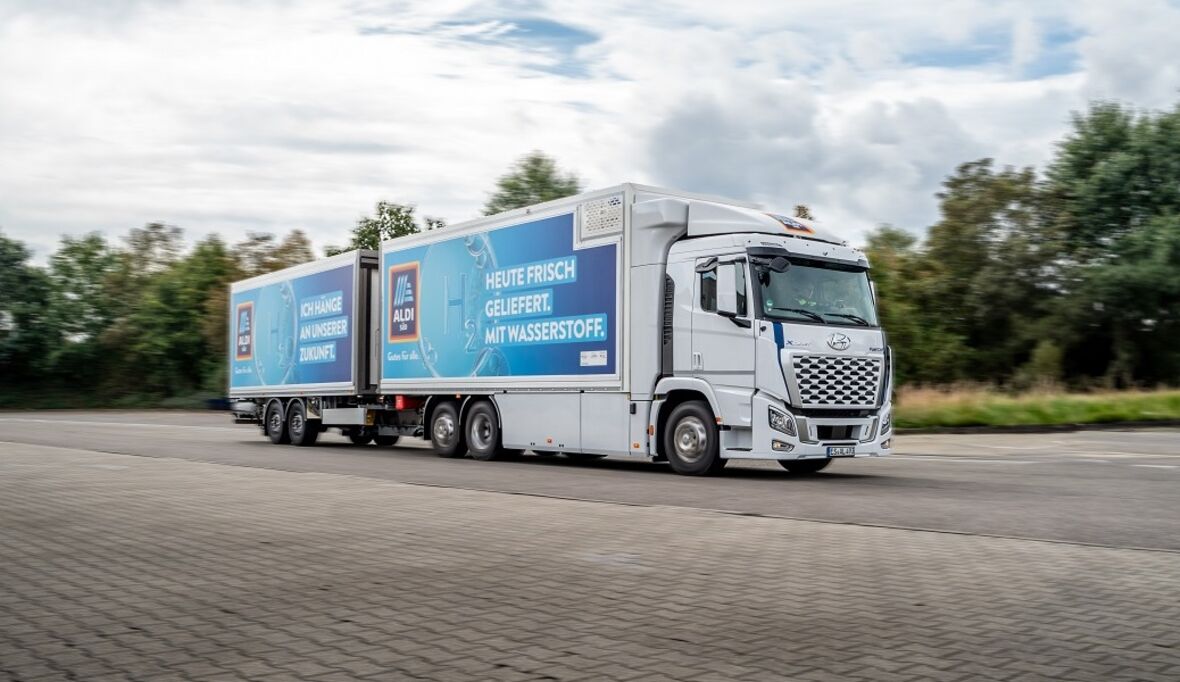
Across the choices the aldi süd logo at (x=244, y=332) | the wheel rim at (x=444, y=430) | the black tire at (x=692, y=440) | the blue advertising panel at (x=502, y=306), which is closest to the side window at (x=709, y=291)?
the black tire at (x=692, y=440)

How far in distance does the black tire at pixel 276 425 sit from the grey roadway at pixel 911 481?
1.36 m

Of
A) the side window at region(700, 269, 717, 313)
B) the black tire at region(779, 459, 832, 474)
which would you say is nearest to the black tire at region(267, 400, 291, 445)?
the black tire at region(779, 459, 832, 474)

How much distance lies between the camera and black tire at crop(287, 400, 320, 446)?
24172 millimetres

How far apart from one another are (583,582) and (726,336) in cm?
817

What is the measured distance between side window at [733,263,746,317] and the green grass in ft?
48.3

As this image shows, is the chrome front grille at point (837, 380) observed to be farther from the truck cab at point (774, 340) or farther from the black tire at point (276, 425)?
the black tire at point (276, 425)

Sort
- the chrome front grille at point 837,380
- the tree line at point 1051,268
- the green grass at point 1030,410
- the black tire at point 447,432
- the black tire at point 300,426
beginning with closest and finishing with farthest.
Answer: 1. the chrome front grille at point 837,380
2. the black tire at point 447,432
3. the black tire at point 300,426
4. the green grass at point 1030,410
5. the tree line at point 1051,268

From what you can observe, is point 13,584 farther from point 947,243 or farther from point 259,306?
point 947,243

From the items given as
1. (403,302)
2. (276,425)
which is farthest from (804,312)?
(276,425)

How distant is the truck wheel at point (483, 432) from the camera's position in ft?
59.6

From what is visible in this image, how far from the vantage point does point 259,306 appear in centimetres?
2692

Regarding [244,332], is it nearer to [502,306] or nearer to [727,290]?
[502,306]

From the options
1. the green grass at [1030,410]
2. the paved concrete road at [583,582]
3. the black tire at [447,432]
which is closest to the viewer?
the paved concrete road at [583,582]

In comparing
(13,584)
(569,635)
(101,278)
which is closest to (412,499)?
(13,584)
